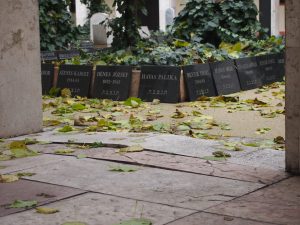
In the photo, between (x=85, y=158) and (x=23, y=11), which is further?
(x=23, y=11)

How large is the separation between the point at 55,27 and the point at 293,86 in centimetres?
1274

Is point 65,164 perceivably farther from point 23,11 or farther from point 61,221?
point 23,11

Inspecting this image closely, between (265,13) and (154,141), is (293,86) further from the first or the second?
(265,13)

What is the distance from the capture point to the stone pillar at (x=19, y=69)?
757 cm

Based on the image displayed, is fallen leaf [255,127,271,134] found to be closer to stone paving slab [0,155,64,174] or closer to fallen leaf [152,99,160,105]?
stone paving slab [0,155,64,174]

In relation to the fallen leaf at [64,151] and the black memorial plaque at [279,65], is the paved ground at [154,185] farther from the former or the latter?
the black memorial plaque at [279,65]

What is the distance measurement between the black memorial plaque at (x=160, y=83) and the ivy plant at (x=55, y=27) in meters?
6.37

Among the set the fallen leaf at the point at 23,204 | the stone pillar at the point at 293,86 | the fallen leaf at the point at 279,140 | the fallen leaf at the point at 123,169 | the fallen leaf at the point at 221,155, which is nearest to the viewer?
the fallen leaf at the point at 23,204

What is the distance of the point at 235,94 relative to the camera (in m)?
11.6

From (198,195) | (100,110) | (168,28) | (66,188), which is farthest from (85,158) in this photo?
(168,28)

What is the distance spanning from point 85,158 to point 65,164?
0.28 metres

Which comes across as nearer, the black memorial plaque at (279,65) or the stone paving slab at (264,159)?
the stone paving slab at (264,159)

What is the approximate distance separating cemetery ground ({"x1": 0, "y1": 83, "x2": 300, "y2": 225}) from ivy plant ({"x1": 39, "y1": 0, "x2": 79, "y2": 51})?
8.16 m

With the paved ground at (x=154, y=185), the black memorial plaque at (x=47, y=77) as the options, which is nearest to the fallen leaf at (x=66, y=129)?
the paved ground at (x=154, y=185)
